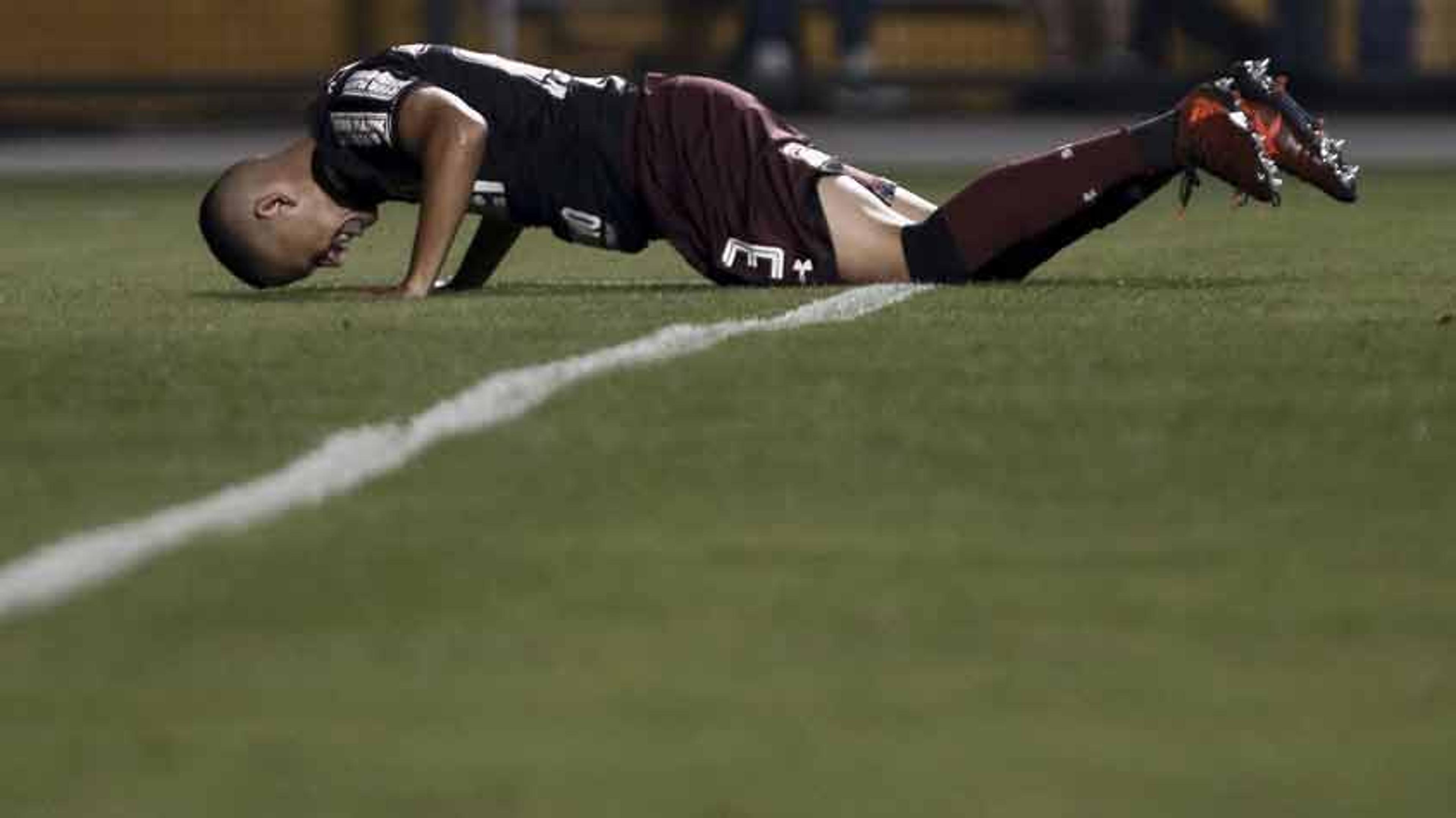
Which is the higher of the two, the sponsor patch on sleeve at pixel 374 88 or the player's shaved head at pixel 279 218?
the sponsor patch on sleeve at pixel 374 88

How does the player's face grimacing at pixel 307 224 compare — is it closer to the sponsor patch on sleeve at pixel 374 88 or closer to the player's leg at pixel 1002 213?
the sponsor patch on sleeve at pixel 374 88

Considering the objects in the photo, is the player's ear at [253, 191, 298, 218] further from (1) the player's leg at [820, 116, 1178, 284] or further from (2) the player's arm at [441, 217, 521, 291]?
(1) the player's leg at [820, 116, 1178, 284]

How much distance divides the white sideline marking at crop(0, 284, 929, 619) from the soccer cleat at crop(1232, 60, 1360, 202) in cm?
92

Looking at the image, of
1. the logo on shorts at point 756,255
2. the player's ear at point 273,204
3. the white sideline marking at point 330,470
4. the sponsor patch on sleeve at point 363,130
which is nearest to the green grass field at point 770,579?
the white sideline marking at point 330,470

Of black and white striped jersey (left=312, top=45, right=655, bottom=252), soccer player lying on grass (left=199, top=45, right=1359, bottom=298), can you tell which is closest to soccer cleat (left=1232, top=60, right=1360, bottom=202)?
soccer player lying on grass (left=199, top=45, right=1359, bottom=298)

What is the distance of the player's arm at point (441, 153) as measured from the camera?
727 cm

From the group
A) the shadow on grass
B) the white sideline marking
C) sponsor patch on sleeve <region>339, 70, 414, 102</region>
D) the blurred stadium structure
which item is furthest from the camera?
the blurred stadium structure

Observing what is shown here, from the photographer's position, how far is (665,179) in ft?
25.0

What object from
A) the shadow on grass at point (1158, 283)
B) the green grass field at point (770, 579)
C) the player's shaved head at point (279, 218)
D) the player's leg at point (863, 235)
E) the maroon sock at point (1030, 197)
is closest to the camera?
the green grass field at point (770, 579)

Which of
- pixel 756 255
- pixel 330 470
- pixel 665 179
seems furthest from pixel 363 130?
pixel 330 470

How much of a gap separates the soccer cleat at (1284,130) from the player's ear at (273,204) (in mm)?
1919

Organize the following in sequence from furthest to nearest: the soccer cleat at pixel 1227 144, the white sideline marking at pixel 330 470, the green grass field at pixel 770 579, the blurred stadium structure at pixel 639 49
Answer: the blurred stadium structure at pixel 639 49
the soccer cleat at pixel 1227 144
the white sideline marking at pixel 330 470
the green grass field at pixel 770 579

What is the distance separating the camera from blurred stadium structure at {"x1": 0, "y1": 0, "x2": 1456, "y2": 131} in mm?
19766

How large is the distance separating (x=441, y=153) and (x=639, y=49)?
13629 millimetres
